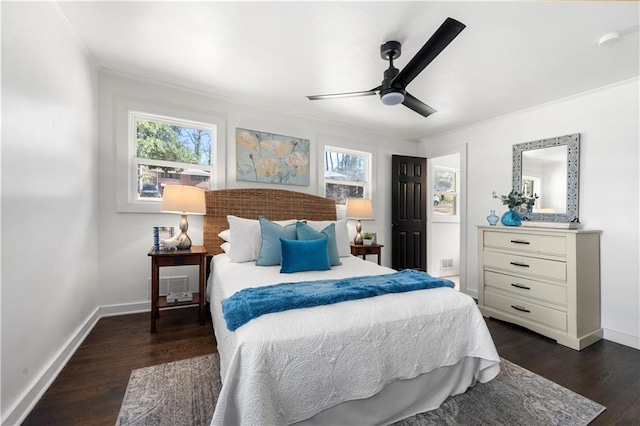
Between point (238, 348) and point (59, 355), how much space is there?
1722 mm

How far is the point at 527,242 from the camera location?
9.50 feet

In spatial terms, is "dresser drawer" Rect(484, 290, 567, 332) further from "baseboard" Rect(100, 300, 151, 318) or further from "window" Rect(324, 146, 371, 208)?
"baseboard" Rect(100, 300, 151, 318)

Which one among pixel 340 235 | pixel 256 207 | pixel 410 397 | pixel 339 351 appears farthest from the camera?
pixel 256 207

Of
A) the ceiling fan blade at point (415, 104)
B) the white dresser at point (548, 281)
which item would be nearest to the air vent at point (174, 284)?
the ceiling fan blade at point (415, 104)

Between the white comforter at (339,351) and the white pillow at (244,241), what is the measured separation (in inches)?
32.2

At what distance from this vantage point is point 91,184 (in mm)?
2613

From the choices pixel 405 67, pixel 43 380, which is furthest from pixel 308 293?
pixel 43 380

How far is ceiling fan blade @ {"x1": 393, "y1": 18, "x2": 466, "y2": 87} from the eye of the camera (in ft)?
4.91

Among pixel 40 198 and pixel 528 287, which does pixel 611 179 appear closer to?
pixel 528 287

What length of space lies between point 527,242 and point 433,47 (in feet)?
7.71

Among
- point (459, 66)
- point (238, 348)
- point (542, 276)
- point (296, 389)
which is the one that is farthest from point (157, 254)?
point (542, 276)

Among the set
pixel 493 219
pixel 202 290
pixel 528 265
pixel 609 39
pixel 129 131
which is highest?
pixel 609 39

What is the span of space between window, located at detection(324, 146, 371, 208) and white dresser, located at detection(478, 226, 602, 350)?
197cm

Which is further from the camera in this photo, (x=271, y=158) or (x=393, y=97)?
(x=271, y=158)
